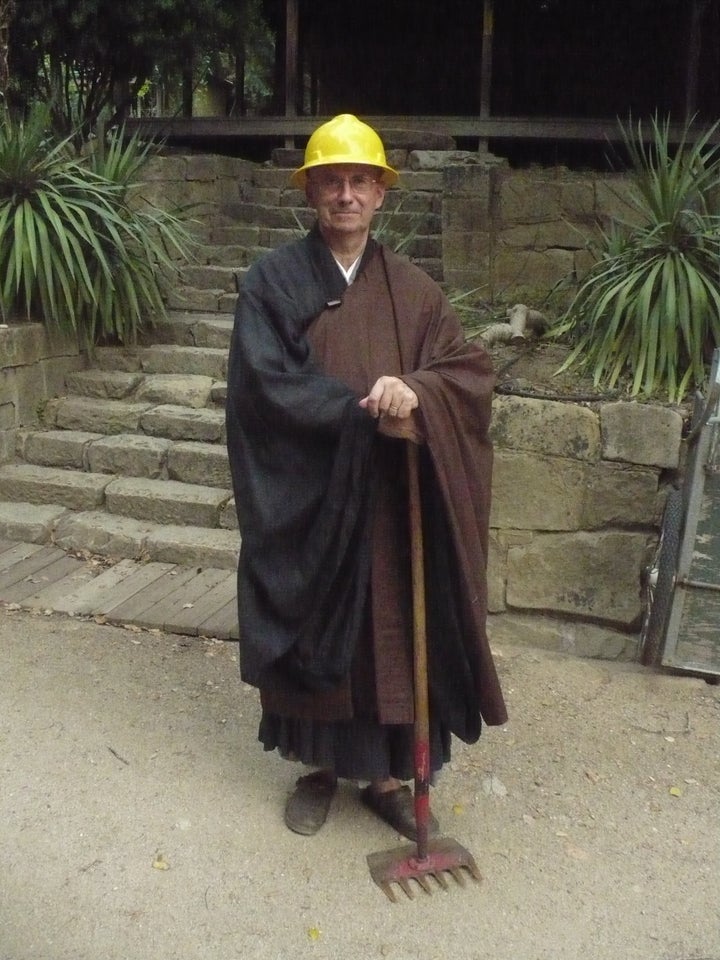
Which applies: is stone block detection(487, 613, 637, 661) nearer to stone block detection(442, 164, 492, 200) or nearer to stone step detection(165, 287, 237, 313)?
stone block detection(442, 164, 492, 200)

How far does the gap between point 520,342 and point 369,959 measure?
316 cm

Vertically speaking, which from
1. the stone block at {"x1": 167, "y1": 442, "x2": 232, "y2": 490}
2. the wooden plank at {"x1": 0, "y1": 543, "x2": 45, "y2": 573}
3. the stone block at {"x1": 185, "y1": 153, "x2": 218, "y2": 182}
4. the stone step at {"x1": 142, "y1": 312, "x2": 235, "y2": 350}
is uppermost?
the stone block at {"x1": 185, "y1": 153, "x2": 218, "y2": 182}

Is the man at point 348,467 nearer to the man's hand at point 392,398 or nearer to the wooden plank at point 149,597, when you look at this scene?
the man's hand at point 392,398

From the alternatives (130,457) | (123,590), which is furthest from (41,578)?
(130,457)

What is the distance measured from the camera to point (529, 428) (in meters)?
4.07

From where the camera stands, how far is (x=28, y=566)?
4.65 meters

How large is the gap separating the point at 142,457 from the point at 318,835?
288 cm

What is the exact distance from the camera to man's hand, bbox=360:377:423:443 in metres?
2.28

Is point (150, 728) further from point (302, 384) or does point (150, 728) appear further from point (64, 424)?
point (64, 424)

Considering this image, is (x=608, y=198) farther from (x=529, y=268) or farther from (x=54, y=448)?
(x=54, y=448)

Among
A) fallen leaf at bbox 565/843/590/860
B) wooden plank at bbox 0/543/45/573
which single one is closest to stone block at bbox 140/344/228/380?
wooden plank at bbox 0/543/45/573

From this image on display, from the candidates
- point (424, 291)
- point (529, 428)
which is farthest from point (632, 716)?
point (424, 291)

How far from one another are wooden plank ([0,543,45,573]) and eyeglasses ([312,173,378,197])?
286cm

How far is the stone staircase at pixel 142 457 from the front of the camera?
191 inches
